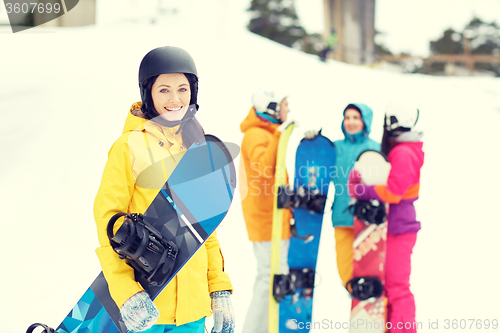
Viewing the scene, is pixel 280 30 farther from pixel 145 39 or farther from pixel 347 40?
pixel 145 39

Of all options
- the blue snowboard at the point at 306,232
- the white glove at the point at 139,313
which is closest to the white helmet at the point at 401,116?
the blue snowboard at the point at 306,232

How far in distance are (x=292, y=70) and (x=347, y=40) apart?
37.6 ft

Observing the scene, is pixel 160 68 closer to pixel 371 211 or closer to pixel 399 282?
pixel 371 211

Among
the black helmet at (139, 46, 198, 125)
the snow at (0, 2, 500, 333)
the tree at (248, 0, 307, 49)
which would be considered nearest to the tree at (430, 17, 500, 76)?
the tree at (248, 0, 307, 49)

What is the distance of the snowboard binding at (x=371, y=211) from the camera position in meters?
2.98

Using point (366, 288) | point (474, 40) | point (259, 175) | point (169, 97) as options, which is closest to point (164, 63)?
point (169, 97)

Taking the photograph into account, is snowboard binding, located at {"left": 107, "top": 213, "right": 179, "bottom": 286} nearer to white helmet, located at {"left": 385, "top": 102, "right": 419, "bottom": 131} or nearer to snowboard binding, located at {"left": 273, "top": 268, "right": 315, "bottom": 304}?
snowboard binding, located at {"left": 273, "top": 268, "right": 315, "bottom": 304}

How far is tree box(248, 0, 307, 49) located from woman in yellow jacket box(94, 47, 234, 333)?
2499cm

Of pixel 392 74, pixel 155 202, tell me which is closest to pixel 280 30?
pixel 392 74

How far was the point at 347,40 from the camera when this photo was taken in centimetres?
1769

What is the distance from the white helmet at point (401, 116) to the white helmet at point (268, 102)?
81 cm

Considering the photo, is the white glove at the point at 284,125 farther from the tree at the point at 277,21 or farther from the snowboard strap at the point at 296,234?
the tree at the point at 277,21

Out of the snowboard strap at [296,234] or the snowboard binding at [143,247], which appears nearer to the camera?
the snowboard binding at [143,247]

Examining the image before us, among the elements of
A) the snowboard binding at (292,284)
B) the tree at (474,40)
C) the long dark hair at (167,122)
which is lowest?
the snowboard binding at (292,284)
